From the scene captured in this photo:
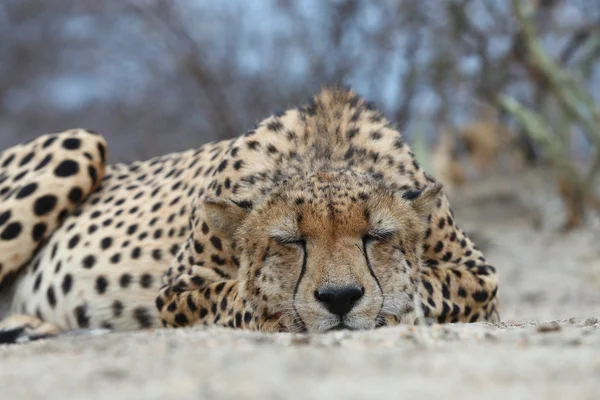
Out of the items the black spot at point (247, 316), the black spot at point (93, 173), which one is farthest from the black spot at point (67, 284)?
the black spot at point (247, 316)

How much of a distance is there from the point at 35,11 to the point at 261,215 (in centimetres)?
1182

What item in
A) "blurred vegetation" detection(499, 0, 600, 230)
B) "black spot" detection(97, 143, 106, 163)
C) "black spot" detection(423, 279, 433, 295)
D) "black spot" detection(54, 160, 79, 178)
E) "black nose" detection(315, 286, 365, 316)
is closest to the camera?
"black nose" detection(315, 286, 365, 316)

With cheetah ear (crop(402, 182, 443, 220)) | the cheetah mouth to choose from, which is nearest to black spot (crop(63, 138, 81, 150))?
cheetah ear (crop(402, 182, 443, 220))

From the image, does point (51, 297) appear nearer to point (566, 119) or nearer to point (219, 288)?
point (219, 288)

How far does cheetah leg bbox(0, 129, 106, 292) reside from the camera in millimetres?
3785

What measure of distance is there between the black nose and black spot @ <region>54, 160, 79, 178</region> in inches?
71.9

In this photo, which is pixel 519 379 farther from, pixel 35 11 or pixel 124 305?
pixel 35 11

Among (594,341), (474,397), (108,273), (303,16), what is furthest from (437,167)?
(474,397)

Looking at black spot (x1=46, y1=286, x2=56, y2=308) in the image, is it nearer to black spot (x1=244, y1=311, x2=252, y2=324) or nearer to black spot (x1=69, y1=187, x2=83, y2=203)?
black spot (x1=69, y1=187, x2=83, y2=203)

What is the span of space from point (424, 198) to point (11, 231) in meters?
1.79

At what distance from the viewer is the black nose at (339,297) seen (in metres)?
2.34

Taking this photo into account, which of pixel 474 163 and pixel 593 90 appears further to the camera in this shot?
pixel 593 90

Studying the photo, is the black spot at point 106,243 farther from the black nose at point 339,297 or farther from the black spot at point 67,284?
the black nose at point 339,297

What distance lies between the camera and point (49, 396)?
5.11 feet
